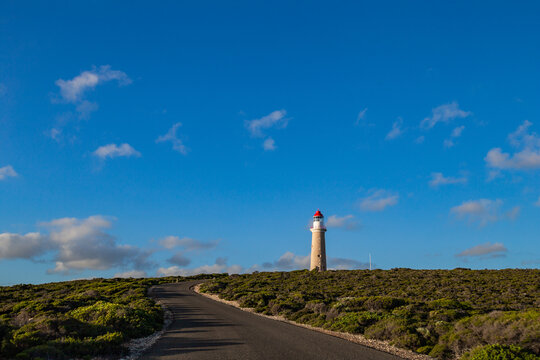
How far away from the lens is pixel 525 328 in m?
14.1

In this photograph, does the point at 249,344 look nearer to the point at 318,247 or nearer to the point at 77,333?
the point at 77,333

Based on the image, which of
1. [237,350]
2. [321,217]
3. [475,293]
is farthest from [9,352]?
[321,217]

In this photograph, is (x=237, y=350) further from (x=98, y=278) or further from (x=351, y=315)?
(x=98, y=278)

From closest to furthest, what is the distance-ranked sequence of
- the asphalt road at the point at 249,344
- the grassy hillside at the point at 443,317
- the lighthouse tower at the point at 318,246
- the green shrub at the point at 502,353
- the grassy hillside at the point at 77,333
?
the green shrub at the point at 502,353, the grassy hillside at the point at 77,333, the asphalt road at the point at 249,344, the grassy hillside at the point at 443,317, the lighthouse tower at the point at 318,246

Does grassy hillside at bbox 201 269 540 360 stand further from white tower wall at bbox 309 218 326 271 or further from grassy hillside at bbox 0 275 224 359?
white tower wall at bbox 309 218 326 271

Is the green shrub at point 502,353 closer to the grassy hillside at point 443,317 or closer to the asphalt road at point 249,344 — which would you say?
the grassy hillside at point 443,317

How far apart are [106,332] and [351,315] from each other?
12.7m

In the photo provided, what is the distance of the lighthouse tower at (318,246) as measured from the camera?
67.1 meters

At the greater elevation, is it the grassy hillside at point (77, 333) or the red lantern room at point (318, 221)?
the red lantern room at point (318, 221)

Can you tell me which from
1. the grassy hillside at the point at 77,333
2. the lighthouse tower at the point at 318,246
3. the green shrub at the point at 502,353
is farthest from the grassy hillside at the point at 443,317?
the lighthouse tower at the point at 318,246

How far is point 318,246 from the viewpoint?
6738 cm

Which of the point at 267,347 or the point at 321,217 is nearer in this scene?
the point at 267,347

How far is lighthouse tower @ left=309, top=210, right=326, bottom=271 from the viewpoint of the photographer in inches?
2643

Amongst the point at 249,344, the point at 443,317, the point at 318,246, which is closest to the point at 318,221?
the point at 318,246
